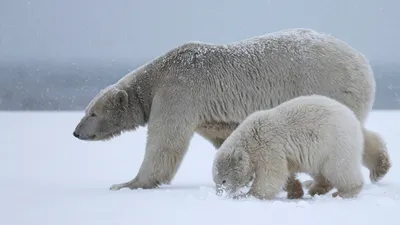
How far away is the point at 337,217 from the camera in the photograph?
629 centimetres

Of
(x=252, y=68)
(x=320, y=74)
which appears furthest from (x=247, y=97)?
(x=320, y=74)

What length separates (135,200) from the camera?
24.7 feet

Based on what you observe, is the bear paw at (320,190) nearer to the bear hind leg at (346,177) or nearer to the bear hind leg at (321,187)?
the bear hind leg at (321,187)

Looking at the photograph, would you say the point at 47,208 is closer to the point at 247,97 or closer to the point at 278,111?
the point at 278,111

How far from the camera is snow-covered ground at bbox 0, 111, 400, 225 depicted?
6.25 metres

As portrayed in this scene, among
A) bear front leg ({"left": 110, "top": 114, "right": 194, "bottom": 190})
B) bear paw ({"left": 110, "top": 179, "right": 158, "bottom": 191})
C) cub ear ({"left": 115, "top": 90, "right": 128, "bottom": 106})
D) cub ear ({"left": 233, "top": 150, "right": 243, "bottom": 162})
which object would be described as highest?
cub ear ({"left": 233, "top": 150, "right": 243, "bottom": 162})

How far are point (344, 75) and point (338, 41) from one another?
2.07ft

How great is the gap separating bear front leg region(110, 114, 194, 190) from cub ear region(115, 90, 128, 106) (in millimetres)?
796

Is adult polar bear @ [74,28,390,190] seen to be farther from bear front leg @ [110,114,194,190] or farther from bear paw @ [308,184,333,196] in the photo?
bear paw @ [308,184,333,196]

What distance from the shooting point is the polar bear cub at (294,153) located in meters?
7.50

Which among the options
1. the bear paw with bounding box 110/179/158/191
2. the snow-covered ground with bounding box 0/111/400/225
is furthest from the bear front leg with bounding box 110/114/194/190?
the snow-covered ground with bounding box 0/111/400/225

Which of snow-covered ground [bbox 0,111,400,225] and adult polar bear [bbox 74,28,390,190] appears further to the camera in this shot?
adult polar bear [bbox 74,28,390,190]

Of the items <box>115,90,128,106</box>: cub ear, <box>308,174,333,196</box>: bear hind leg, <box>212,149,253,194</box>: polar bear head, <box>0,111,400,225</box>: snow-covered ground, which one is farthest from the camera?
<box>115,90,128,106</box>: cub ear

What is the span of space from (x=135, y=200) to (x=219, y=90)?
2640mm
